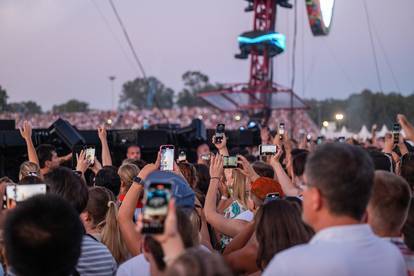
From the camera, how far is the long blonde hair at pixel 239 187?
573 cm

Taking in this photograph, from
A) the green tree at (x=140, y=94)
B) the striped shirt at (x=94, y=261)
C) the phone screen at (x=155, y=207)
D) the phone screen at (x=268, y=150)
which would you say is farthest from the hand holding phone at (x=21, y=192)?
the green tree at (x=140, y=94)

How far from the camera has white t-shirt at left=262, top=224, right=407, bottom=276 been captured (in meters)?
2.47

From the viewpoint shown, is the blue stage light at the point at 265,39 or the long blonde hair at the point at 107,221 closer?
the long blonde hair at the point at 107,221

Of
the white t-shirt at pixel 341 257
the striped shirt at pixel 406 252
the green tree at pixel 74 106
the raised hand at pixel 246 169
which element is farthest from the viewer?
the green tree at pixel 74 106

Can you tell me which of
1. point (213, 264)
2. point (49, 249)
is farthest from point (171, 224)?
point (49, 249)

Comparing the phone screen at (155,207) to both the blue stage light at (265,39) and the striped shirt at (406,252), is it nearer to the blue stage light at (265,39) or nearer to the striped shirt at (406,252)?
the striped shirt at (406,252)

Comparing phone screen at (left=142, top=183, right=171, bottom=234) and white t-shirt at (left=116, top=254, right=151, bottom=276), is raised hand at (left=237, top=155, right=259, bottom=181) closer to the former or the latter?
white t-shirt at (left=116, top=254, right=151, bottom=276)

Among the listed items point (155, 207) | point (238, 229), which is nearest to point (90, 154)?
point (238, 229)

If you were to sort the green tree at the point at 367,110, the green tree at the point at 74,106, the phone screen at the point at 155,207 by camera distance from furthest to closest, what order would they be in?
the green tree at the point at 74,106
the green tree at the point at 367,110
the phone screen at the point at 155,207

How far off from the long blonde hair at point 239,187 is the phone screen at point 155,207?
3.36 meters

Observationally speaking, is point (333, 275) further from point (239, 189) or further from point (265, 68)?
point (265, 68)

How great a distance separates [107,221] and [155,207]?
206 centimetres

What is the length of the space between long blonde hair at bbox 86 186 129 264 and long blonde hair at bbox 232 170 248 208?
1.54 m

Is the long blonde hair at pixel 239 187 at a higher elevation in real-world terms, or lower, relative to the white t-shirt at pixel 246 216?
higher
